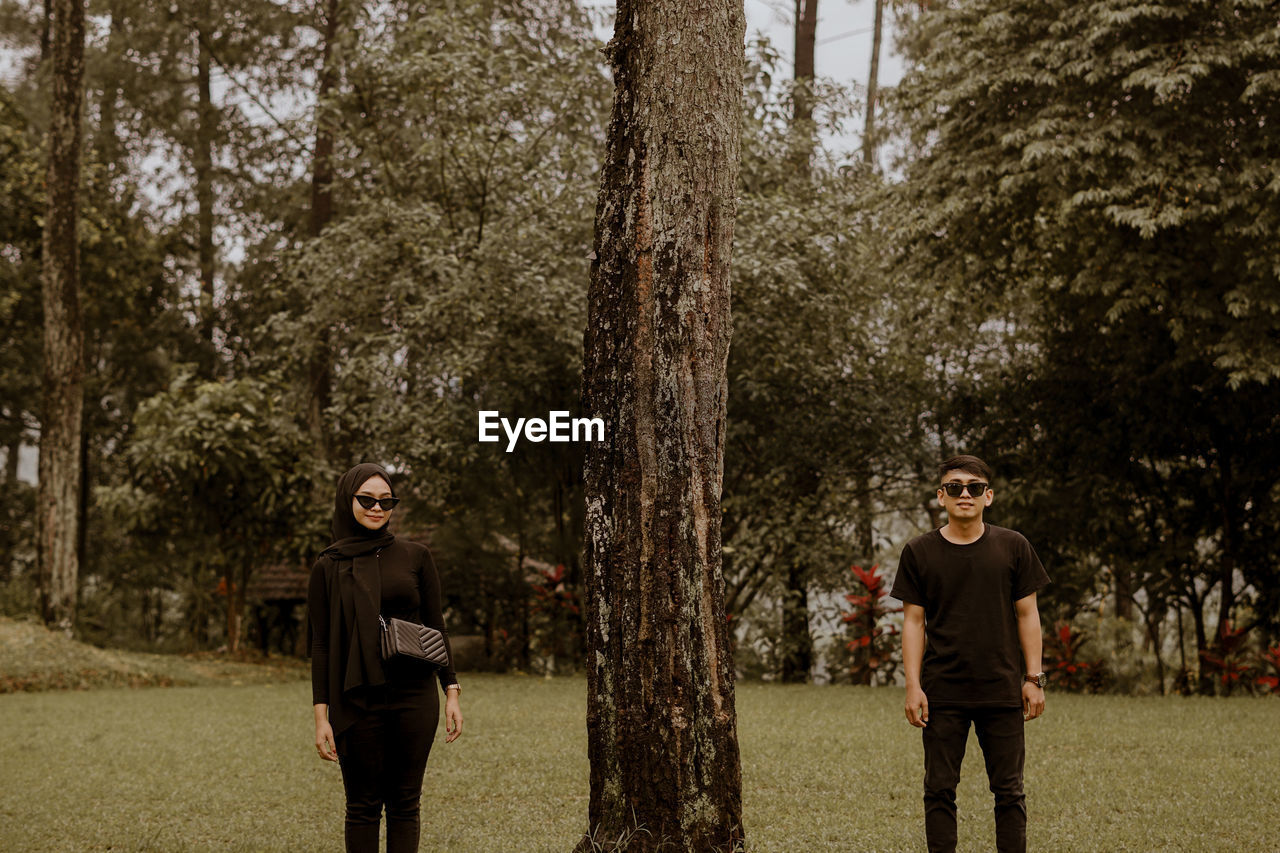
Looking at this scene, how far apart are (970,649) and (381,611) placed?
2.10 m

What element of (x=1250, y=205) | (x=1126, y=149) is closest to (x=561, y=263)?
(x=1126, y=149)

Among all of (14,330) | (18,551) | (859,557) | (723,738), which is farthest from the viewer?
(18,551)

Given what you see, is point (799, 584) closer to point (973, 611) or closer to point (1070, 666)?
point (1070, 666)

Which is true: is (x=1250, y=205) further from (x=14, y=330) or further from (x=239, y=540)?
(x=14, y=330)

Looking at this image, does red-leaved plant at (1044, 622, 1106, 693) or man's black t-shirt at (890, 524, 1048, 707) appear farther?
red-leaved plant at (1044, 622, 1106, 693)

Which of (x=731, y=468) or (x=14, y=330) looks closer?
(x=731, y=468)

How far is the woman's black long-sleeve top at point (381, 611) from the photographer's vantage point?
165 inches

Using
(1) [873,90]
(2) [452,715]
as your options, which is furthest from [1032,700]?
(1) [873,90]

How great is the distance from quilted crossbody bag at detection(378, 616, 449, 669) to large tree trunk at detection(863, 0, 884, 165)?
16463mm

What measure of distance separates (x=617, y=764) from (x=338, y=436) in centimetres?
1314

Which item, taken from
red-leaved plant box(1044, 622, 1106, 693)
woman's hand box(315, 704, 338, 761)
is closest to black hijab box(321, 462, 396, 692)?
woman's hand box(315, 704, 338, 761)

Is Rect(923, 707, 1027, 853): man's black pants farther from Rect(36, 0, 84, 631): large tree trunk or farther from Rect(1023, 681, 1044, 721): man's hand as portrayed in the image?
Rect(36, 0, 84, 631): large tree trunk

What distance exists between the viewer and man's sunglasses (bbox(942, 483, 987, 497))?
445cm

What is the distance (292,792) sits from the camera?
22.9 feet
